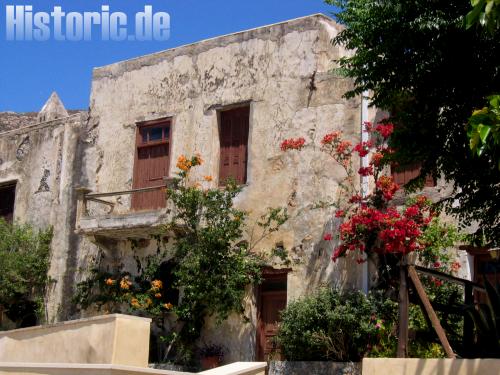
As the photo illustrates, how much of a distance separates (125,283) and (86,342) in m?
4.21

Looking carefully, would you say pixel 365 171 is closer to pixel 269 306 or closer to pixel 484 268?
pixel 484 268

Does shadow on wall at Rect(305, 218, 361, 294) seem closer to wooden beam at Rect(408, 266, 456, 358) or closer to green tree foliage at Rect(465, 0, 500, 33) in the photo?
wooden beam at Rect(408, 266, 456, 358)

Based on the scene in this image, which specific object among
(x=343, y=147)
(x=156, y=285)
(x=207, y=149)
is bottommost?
(x=156, y=285)

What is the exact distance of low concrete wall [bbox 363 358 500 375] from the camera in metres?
8.31

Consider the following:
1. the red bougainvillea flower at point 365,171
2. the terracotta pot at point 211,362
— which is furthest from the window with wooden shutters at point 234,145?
the terracotta pot at point 211,362

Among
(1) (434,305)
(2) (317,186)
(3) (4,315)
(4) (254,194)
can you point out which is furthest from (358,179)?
(3) (4,315)

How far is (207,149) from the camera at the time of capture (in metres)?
17.6

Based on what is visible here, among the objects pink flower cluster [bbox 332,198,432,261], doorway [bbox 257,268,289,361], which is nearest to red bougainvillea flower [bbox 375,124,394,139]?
pink flower cluster [bbox 332,198,432,261]

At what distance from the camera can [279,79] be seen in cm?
1709

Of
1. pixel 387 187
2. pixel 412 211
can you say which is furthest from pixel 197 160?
pixel 412 211

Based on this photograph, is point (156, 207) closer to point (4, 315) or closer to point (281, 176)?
point (281, 176)

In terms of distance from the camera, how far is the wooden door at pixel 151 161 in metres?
18.2

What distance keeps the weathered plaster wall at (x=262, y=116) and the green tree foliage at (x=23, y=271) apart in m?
1.96

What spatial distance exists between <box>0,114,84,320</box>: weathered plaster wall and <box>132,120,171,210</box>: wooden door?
1.85 meters
